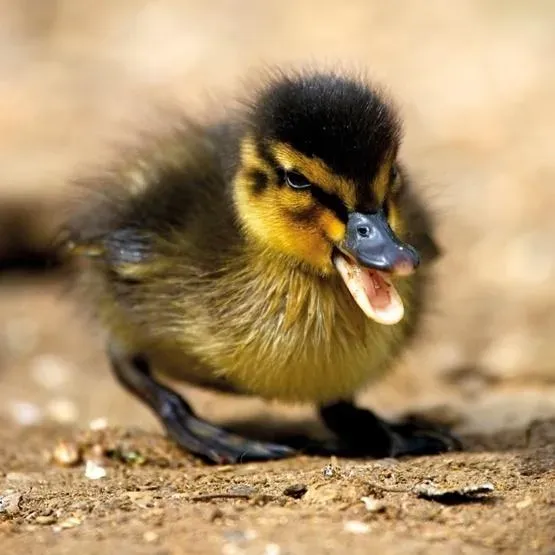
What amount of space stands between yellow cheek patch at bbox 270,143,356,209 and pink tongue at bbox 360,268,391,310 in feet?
0.57

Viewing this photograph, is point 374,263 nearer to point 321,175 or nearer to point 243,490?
point 321,175

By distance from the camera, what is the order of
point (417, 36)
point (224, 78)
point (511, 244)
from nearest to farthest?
point (511, 244) → point (224, 78) → point (417, 36)

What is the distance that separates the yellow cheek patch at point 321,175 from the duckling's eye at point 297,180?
0.02 metres

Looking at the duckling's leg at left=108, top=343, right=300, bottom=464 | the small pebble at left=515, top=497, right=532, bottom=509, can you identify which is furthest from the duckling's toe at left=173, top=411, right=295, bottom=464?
the small pebble at left=515, top=497, right=532, bottom=509

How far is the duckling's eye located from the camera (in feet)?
9.11

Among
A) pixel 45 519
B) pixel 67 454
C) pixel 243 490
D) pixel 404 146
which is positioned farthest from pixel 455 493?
pixel 404 146

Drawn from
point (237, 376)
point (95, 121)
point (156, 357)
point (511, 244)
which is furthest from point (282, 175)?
point (95, 121)

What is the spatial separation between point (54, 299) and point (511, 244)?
2119 millimetres

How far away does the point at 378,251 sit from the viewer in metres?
2.64

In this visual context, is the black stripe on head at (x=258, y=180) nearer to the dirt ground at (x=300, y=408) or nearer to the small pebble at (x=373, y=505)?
the dirt ground at (x=300, y=408)

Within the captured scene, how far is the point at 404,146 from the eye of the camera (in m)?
6.20

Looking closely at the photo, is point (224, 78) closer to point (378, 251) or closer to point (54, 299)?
point (54, 299)

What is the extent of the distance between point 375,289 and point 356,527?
74cm

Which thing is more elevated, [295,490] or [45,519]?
[295,490]
